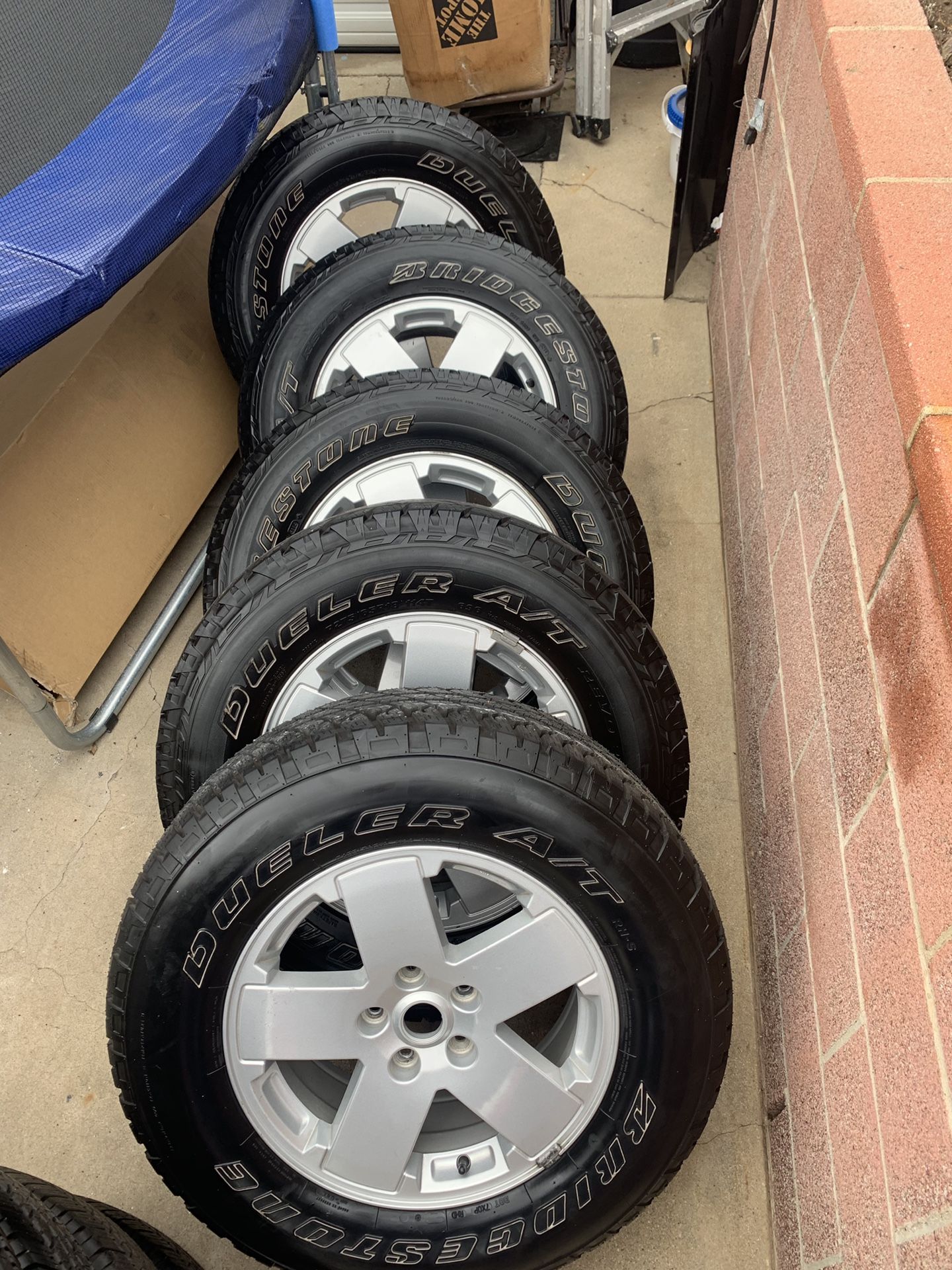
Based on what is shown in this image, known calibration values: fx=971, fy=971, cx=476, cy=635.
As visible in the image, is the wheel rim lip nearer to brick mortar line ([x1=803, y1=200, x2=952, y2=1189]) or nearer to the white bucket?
brick mortar line ([x1=803, y1=200, x2=952, y2=1189])

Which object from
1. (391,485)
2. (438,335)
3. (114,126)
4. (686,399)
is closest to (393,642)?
(391,485)

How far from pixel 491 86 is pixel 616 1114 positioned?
3894 mm

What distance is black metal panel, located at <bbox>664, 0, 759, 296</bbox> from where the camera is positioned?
276cm

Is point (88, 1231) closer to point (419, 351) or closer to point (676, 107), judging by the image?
point (419, 351)

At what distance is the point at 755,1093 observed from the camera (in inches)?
74.4

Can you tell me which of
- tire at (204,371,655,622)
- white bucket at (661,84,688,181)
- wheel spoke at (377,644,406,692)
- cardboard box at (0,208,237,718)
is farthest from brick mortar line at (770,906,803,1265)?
white bucket at (661,84,688,181)

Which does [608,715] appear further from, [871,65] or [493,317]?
[871,65]

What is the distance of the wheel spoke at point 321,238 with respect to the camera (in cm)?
280

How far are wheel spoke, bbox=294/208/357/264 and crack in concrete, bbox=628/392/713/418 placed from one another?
106 centimetres

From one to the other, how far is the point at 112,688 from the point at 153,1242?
4.53 ft

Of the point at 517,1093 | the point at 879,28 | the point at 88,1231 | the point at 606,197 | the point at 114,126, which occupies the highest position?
the point at 879,28

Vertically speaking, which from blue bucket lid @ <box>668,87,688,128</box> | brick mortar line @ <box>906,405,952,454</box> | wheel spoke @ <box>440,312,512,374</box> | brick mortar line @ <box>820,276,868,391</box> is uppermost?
brick mortar line @ <box>906,405,952,454</box>

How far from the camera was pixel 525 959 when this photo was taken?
4.89 ft

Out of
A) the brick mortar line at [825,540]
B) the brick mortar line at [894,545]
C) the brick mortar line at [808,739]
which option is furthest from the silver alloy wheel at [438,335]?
the brick mortar line at [894,545]
